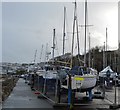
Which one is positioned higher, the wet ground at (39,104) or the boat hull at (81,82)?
the boat hull at (81,82)

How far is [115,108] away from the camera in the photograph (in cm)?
1752

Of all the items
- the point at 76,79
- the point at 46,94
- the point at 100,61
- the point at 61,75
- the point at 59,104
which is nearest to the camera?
the point at 59,104

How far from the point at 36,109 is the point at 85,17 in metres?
14.1

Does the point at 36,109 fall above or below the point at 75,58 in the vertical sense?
below

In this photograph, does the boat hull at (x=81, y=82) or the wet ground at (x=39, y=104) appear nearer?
the wet ground at (x=39, y=104)

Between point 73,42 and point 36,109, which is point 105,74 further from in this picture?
point 36,109

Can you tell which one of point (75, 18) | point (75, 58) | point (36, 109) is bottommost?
point (36, 109)

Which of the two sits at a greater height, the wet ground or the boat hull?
the boat hull

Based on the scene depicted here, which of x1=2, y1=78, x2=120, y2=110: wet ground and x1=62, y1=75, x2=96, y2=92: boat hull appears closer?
x1=2, y1=78, x2=120, y2=110: wet ground

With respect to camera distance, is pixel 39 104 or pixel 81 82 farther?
pixel 81 82

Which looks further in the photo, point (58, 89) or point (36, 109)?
point (58, 89)

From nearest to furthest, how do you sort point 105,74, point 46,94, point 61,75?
point 61,75, point 46,94, point 105,74

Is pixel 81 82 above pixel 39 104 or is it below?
above

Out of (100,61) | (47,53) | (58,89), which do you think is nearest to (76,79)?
(58,89)
